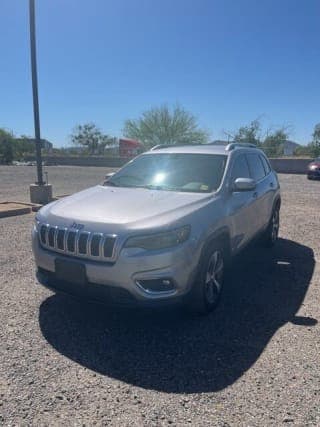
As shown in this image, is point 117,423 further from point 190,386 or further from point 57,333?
point 57,333

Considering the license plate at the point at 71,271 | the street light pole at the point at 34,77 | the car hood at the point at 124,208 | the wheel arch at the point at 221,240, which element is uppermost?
the street light pole at the point at 34,77

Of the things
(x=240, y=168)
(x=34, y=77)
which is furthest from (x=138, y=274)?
(x=34, y=77)

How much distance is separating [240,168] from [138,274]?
2508 mm

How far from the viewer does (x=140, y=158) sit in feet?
18.1

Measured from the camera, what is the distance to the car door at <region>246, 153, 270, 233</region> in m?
A: 5.59

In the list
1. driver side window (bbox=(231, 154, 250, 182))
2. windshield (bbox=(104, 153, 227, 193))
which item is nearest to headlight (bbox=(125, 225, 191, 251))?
windshield (bbox=(104, 153, 227, 193))

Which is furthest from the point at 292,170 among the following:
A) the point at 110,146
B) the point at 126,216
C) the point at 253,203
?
the point at 110,146

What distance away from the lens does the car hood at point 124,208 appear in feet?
11.5

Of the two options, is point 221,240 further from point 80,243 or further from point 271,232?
point 271,232

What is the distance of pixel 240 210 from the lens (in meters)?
4.71

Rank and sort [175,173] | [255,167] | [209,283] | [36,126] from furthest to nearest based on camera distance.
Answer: [36,126] < [255,167] < [175,173] < [209,283]

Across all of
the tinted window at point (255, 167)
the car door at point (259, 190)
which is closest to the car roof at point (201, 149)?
the tinted window at point (255, 167)

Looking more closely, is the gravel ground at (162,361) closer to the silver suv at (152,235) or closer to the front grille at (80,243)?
the silver suv at (152,235)

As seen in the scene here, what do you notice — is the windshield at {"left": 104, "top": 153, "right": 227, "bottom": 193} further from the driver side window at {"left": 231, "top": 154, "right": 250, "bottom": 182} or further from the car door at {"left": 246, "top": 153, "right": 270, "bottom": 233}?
the car door at {"left": 246, "top": 153, "right": 270, "bottom": 233}
